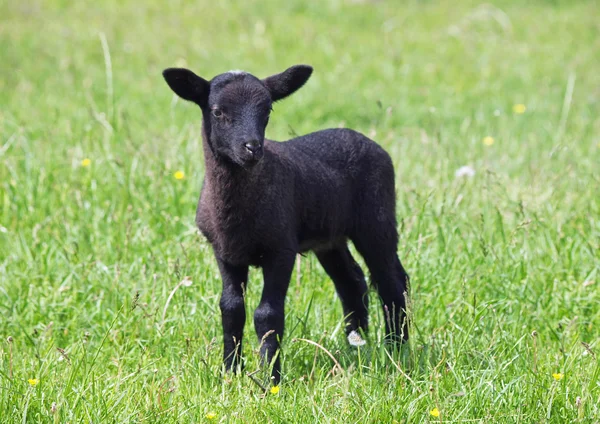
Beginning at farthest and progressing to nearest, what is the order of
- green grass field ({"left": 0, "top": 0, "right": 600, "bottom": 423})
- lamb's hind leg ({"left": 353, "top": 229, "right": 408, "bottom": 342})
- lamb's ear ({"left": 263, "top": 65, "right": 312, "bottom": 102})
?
1. lamb's hind leg ({"left": 353, "top": 229, "right": 408, "bottom": 342})
2. lamb's ear ({"left": 263, "top": 65, "right": 312, "bottom": 102})
3. green grass field ({"left": 0, "top": 0, "right": 600, "bottom": 423})

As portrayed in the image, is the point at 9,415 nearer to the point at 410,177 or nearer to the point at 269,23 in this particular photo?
the point at 410,177

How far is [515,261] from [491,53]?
727 cm

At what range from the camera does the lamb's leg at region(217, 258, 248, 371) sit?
4.53m

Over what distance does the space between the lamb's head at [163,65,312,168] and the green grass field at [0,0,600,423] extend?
0.81 metres

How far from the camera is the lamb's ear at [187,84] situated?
4320 mm

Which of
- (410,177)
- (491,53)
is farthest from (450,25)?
(410,177)

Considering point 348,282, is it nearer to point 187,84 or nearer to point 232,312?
point 232,312

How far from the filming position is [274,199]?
441cm

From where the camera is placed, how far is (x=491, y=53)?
1229 centimetres

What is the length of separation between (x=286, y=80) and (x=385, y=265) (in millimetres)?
1191

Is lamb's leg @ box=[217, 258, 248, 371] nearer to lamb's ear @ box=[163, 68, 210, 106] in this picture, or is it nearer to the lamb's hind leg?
the lamb's hind leg

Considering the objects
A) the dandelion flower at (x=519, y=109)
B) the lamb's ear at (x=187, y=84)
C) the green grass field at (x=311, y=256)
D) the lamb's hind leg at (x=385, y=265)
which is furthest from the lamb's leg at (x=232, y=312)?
the dandelion flower at (x=519, y=109)

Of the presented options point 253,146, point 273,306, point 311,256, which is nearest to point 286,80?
point 253,146

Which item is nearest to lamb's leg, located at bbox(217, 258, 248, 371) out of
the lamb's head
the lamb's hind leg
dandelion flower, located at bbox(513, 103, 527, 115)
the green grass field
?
the green grass field
